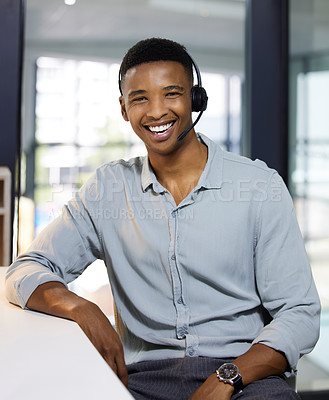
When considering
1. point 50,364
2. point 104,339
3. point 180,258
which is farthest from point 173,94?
point 50,364

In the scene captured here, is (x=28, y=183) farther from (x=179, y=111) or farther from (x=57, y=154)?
(x=179, y=111)

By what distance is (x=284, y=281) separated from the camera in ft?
4.41

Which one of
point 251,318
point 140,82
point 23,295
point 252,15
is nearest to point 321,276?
point 252,15

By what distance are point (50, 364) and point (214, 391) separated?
1.35ft

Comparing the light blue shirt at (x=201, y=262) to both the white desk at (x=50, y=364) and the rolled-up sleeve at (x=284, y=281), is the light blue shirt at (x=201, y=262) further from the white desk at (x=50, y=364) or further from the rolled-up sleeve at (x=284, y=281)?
the white desk at (x=50, y=364)

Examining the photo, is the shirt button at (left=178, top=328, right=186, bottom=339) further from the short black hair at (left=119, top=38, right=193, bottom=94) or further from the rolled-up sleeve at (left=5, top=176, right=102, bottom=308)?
the short black hair at (left=119, top=38, right=193, bottom=94)

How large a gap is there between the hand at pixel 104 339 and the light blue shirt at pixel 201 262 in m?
0.17

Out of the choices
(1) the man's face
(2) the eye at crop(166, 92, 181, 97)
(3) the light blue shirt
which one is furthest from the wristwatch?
(2) the eye at crop(166, 92, 181, 97)

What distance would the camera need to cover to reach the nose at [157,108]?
1477 millimetres

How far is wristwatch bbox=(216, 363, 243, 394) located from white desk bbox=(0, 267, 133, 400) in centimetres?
31

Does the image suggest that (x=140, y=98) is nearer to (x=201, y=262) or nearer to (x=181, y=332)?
(x=201, y=262)

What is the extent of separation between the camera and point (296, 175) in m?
2.81

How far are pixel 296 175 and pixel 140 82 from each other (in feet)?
4.95

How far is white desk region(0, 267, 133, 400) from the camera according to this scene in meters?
0.80
